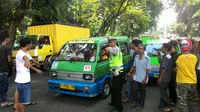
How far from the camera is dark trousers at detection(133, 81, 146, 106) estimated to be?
4.87 metres

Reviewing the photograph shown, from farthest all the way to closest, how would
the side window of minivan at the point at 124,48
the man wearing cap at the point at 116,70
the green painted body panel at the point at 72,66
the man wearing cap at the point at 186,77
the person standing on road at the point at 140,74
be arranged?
the side window of minivan at the point at 124,48
the green painted body panel at the point at 72,66
the person standing on road at the point at 140,74
the man wearing cap at the point at 116,70
the man wearing cap at the point at 186,77

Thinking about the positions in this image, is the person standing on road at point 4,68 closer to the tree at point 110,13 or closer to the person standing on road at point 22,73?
the person standing on road at point 22,73

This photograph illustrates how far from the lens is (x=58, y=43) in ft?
36.3

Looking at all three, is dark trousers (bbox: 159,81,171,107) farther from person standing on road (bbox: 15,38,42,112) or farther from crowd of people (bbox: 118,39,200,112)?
person standing on road (bbox: 15,38,42,112)

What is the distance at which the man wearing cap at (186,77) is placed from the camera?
12.3 ft

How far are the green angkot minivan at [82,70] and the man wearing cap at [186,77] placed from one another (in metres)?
2.21

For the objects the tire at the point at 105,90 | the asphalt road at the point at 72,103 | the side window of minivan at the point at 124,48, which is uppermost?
the side window of minivan at the point at 124,48

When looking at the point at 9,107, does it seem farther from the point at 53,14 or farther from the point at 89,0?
the point at 89,0

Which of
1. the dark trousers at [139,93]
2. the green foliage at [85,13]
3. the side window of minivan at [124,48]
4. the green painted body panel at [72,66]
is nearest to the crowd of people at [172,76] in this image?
the dark trousers at [139,93]

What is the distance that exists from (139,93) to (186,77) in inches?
59.1

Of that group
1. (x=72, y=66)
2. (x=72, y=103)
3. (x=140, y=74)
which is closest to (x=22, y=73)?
(x=72, y=66)

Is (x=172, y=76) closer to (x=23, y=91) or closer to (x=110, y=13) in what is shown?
(x=23, y=91)

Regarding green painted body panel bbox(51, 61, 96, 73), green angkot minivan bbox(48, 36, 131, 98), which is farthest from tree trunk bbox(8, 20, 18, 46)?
green painted body panel bbox(51, 61, 96, 73)

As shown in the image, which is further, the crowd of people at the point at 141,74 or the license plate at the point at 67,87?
the license plate at the point at 67,87
